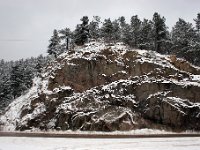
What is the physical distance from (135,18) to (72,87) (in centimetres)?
3467

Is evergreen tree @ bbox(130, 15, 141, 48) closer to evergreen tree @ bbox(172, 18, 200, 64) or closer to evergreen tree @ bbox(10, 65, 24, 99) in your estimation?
evergreen tree @ bbox(172, 18, 200, 64)

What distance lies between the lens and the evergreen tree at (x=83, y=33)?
6166 centimetres

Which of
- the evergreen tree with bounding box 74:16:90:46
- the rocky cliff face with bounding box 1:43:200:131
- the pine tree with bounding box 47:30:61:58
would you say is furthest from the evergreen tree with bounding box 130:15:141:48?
the pine tree with bounding box 47:30:61:58

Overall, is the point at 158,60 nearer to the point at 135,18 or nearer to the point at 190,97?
the point at 190,97

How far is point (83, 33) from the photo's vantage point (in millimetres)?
61750

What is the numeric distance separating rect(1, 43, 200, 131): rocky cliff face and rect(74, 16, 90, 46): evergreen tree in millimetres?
11432

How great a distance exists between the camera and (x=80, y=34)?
204ft

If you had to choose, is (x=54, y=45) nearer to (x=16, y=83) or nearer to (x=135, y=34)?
(x=16, y=83)

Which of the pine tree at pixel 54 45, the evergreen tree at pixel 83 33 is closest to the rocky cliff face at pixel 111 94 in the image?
the evergreen tree at pixel 83 33

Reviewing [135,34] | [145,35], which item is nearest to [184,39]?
[145,35]

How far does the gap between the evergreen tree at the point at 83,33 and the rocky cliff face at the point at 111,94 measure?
1143cm

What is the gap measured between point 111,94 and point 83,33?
2369cm

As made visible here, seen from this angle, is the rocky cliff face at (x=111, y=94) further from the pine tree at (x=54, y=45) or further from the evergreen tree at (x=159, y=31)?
the pine tree at (x=54, y=45)

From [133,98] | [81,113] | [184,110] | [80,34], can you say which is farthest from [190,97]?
[80,34]
